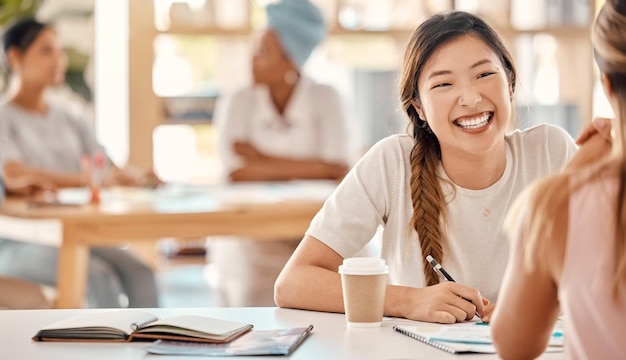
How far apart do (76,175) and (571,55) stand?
2985 millimetres

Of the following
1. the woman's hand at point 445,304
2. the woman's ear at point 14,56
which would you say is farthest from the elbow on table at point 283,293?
the woman's ear at point 14,56

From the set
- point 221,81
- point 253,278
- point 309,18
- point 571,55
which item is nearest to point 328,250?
point 253,278

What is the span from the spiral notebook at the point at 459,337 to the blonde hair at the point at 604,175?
306mm

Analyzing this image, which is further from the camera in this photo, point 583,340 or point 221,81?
point 221,81

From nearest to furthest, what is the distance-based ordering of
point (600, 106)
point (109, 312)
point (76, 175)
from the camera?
point (109, 312) → point (76, 175) → point (600, 106)

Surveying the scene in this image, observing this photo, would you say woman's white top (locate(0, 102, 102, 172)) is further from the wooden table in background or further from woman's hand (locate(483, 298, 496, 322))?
woman's hand (locate(483, 298, 496, 322))

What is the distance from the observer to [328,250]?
6.74 ft

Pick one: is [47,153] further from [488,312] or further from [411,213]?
[488,312]

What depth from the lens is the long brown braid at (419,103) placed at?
210cm

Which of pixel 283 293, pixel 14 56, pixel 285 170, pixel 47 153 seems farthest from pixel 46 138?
pixel 283 293

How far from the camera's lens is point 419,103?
7.22 ft

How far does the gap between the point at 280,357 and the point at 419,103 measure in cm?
84

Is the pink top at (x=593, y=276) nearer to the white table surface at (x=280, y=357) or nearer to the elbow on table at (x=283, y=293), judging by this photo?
the white table surface at (x=280, y=357)

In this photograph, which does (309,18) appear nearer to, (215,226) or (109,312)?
(215,226)
